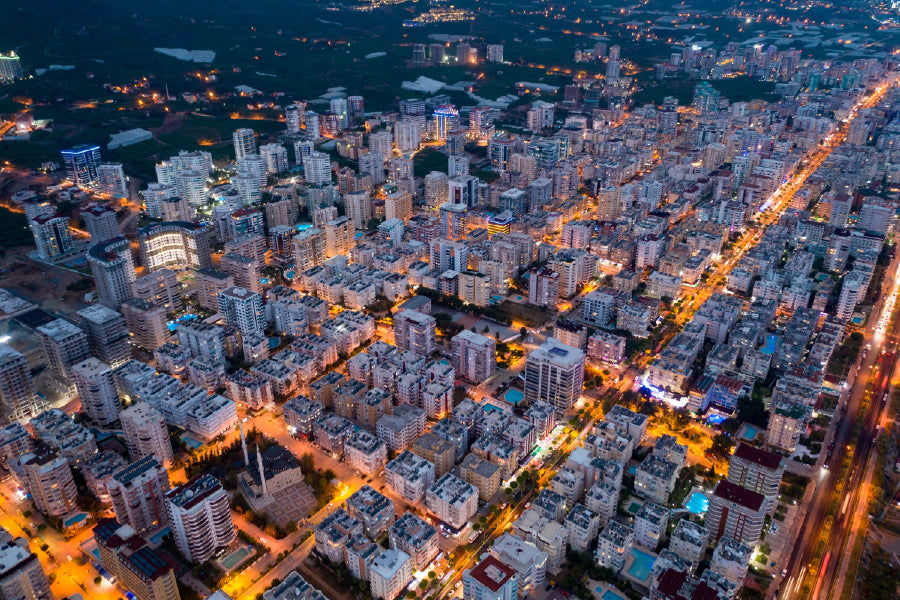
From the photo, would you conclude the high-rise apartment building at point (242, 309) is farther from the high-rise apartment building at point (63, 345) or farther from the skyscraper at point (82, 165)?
the skyscraper at point (82, 165)

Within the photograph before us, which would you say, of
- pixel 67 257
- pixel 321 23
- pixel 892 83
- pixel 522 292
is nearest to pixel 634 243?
pixel 522 292

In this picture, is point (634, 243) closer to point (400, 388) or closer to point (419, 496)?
point (400, 388)

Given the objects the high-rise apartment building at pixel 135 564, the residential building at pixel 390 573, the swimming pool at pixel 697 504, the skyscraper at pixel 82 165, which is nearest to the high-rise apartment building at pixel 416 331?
the residential building at pixel 390 573

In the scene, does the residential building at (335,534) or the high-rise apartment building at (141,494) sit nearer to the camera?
the residential building at (335,534)

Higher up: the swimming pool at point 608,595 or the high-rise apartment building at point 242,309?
the high-rise apartment building at point 242,309

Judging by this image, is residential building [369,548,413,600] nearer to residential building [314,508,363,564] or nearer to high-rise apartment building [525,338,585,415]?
residential building [314,508,363,564]

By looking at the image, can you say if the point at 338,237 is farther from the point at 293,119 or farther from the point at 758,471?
the point at 293,119
